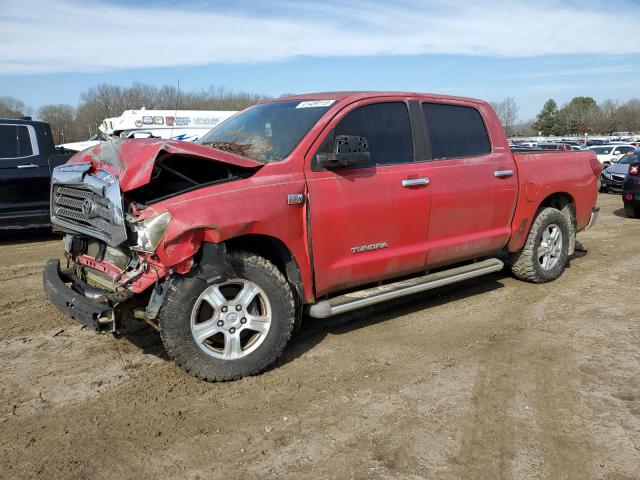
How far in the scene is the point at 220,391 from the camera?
12.1 feet

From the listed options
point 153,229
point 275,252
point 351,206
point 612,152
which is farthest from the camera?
point 612,152

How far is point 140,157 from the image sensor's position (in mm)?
3570

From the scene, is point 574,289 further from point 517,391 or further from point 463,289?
point 517,391

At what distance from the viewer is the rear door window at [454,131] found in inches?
196

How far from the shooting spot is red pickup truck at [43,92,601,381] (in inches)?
140

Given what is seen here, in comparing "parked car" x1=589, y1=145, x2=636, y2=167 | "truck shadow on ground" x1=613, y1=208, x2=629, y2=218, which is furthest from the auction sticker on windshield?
"parked car" x1=589, y1=145, x2=636, y2=167

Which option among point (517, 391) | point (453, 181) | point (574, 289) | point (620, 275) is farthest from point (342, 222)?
point (620, 275)

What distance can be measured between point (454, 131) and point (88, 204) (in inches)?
129

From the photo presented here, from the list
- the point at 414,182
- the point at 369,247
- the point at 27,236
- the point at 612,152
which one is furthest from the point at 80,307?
the point at 612,152

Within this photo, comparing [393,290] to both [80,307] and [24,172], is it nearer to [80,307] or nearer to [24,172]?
[80,307]

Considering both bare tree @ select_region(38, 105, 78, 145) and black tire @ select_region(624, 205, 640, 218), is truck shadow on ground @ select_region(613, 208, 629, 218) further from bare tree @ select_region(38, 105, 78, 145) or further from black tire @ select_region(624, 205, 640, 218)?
bare tree @ select_region(38, 105, 78, 145)

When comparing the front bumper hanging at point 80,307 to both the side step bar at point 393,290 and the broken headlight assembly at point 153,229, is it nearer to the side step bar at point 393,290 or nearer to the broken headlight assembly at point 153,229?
the broken headlight assembly at point 153,229

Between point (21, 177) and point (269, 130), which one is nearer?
point (269, 130)

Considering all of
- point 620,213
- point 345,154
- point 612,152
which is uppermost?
point 345,154
